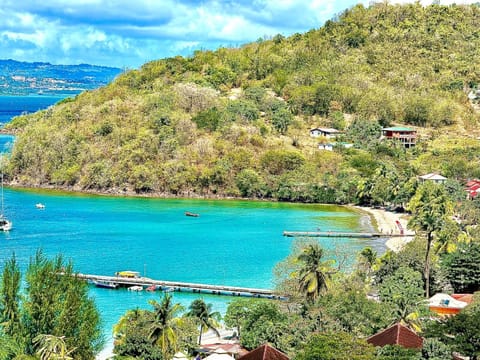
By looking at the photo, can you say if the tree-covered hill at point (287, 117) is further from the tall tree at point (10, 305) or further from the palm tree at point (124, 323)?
the tall tree at point (10, 305)

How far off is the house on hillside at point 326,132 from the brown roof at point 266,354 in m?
59.8

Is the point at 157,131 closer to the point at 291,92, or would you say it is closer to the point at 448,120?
the point at 291,92

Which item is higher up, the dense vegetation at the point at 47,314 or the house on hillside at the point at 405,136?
the house on hillside at the point at 405,136

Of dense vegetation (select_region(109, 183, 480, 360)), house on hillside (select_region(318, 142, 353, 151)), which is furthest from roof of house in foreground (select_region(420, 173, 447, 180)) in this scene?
dense vegetation (select_region(109, 183, 480, 360))

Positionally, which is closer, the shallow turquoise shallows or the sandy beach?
the shallow turquoise shallows

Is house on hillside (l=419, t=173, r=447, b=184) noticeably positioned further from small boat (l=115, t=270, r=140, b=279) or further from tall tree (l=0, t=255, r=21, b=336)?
tall tree (l=0, t=255, r=21, b=336)

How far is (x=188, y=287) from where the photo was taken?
41.3 m

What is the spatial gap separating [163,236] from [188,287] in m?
14.4

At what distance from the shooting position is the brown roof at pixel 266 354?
83.6 ft

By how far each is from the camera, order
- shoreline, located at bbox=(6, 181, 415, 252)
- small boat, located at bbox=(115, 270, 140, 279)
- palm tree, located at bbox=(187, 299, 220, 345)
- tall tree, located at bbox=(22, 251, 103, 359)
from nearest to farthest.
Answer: tall tree, located at bbox=(22, 251, 103, 359) < palm tree, located at bbox=(187, 299, 220, 345) < small boat, located at bbox=(115, 270, 140, 279) < shoreline, located at bbox=(6, 181, 415, 252)

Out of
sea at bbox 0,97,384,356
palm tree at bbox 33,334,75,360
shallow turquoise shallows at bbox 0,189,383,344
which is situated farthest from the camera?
shallow turquoise shallows at bbox 0,189,383,344

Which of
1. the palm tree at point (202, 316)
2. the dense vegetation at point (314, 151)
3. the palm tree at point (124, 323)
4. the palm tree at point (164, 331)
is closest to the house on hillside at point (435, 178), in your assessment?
the dense vegetation at point (314, 151)

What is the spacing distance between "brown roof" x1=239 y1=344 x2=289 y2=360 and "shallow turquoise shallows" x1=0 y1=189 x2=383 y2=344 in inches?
396

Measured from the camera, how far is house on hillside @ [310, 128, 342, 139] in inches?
3310
